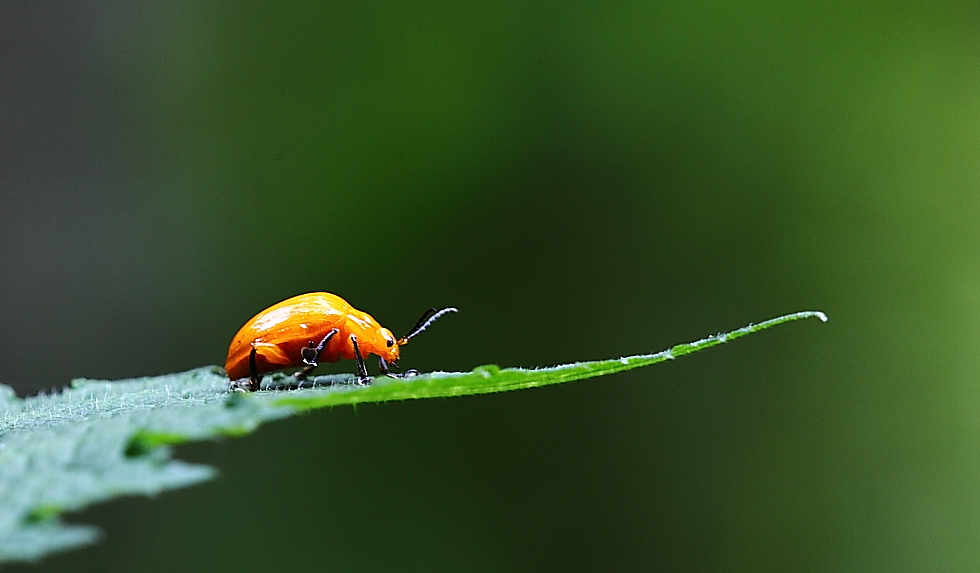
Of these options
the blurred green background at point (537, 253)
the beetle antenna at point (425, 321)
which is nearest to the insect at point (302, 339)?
the beetle antenna at point (425, 321)

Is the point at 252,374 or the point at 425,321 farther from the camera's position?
the point at 425,321

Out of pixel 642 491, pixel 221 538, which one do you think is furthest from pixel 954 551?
pixel 221 538

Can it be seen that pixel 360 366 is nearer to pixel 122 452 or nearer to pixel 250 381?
pixel 250 381

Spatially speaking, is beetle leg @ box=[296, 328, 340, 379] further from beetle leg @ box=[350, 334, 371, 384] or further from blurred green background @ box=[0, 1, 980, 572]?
blurred green background @ box=[0, 1, 980, 572]

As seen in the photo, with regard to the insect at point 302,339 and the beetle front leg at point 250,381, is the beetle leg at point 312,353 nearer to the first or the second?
the insect at point 302,339

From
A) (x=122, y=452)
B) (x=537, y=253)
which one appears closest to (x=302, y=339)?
(x=122, y=452)

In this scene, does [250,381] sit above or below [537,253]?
below

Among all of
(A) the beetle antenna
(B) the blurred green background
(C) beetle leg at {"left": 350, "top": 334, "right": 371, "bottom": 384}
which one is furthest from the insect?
(B) the blurred green background
